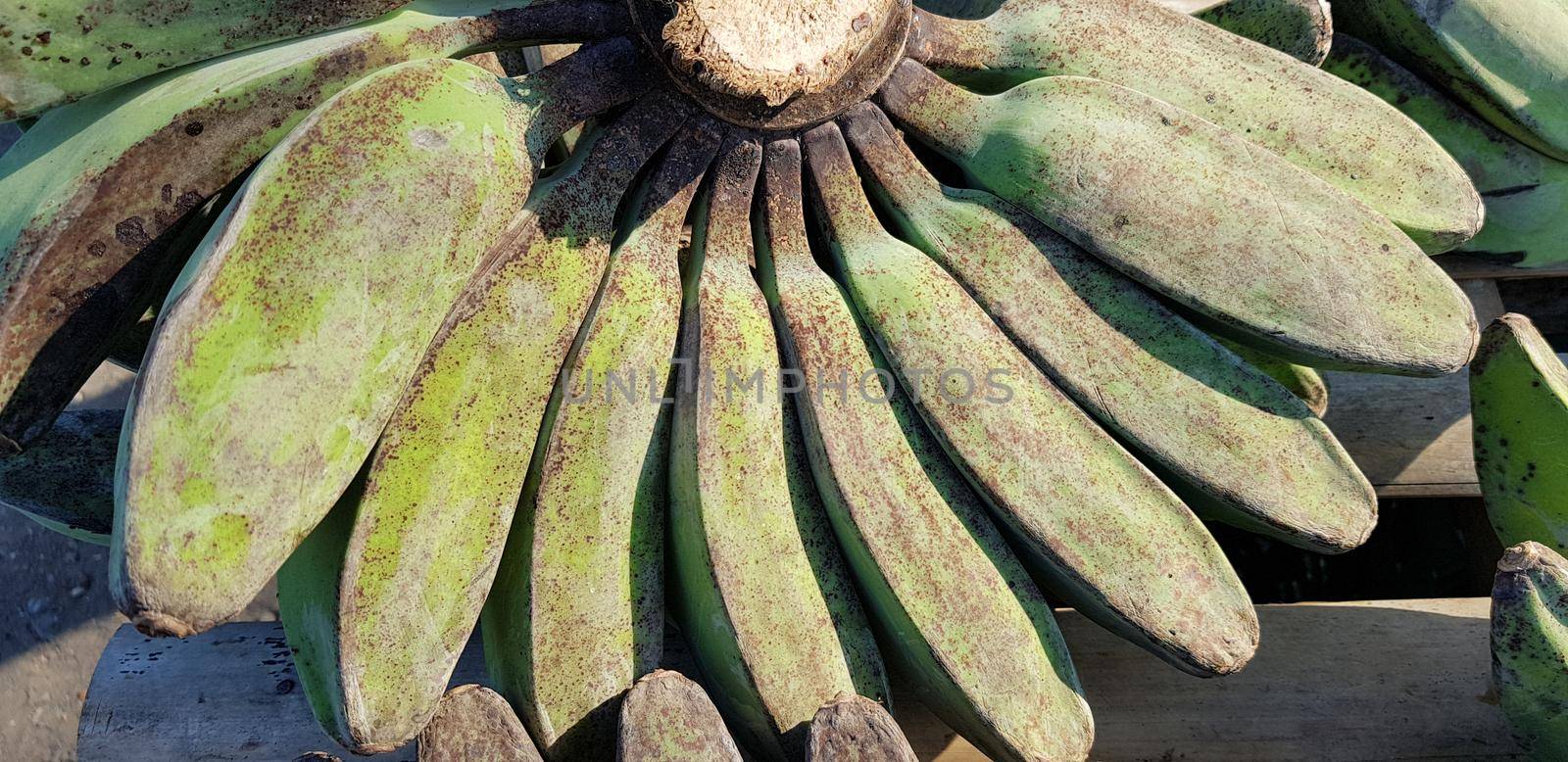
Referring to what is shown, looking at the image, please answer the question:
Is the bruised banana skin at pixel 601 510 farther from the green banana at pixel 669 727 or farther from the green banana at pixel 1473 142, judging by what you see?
the green banana at pixel 1473 142

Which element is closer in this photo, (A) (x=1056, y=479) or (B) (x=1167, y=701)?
(A) (x=1056, y=479)

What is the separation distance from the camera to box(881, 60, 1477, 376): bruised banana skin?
2.80ft

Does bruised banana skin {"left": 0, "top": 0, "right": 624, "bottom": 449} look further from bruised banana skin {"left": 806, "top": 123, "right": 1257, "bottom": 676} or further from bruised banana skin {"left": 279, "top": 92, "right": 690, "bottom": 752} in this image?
bruised banana skin {"left": 806, "top": 123, "right": 1257, "bottom": 676}

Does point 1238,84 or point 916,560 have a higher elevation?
point 1238,84

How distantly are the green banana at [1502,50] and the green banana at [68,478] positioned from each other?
1.37 metres

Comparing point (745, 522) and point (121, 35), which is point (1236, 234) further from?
point (121, 35)

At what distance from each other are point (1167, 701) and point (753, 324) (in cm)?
60

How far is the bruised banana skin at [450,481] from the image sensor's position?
773 millimetres

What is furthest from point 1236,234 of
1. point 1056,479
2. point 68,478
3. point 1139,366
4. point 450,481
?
point 68,478

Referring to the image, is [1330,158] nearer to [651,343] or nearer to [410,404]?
[651,343]

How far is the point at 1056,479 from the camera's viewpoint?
0.86 metres

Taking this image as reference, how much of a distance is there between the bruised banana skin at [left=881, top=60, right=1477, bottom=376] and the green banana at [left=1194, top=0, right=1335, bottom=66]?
249mm

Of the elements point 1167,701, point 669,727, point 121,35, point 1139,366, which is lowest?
point 1167,701

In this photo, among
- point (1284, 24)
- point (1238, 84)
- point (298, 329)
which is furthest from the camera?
point (1284, 24)
